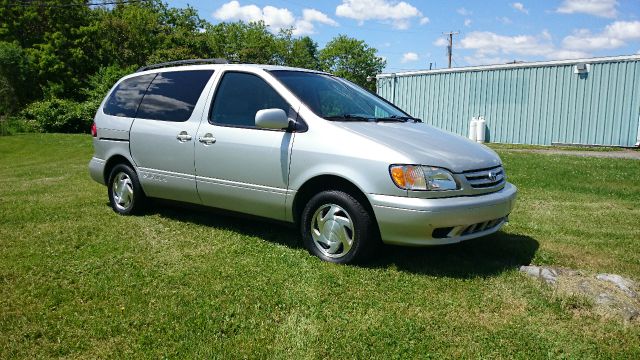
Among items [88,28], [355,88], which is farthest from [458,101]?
[88,28]

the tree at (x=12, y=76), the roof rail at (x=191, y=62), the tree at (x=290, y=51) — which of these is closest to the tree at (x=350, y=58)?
the tree at (x=290, y=51)

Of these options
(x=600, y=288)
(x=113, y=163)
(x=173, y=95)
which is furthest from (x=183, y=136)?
(x=600, y=288)

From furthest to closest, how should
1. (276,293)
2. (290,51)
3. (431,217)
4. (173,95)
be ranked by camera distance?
(290,51) → (173,95) → (431,217) → (276,293)

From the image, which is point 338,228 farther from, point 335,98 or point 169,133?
point 169,133

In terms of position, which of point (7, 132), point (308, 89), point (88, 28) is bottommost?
point (7, 132)

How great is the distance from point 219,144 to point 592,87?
16.8 meters

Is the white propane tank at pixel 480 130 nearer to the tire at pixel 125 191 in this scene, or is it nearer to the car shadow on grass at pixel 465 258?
the car shadow on grass at pixel 465 258

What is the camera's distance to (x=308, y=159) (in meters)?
4.17

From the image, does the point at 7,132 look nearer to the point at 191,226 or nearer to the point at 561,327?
the point at 191,226

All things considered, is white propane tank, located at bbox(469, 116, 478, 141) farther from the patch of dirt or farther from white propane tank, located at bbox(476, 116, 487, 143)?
the patch of dirt

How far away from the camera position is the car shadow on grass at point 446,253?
4051 mm

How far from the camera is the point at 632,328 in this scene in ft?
10.00

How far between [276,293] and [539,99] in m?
18.0

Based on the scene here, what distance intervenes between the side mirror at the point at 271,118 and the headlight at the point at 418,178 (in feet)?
3.44
